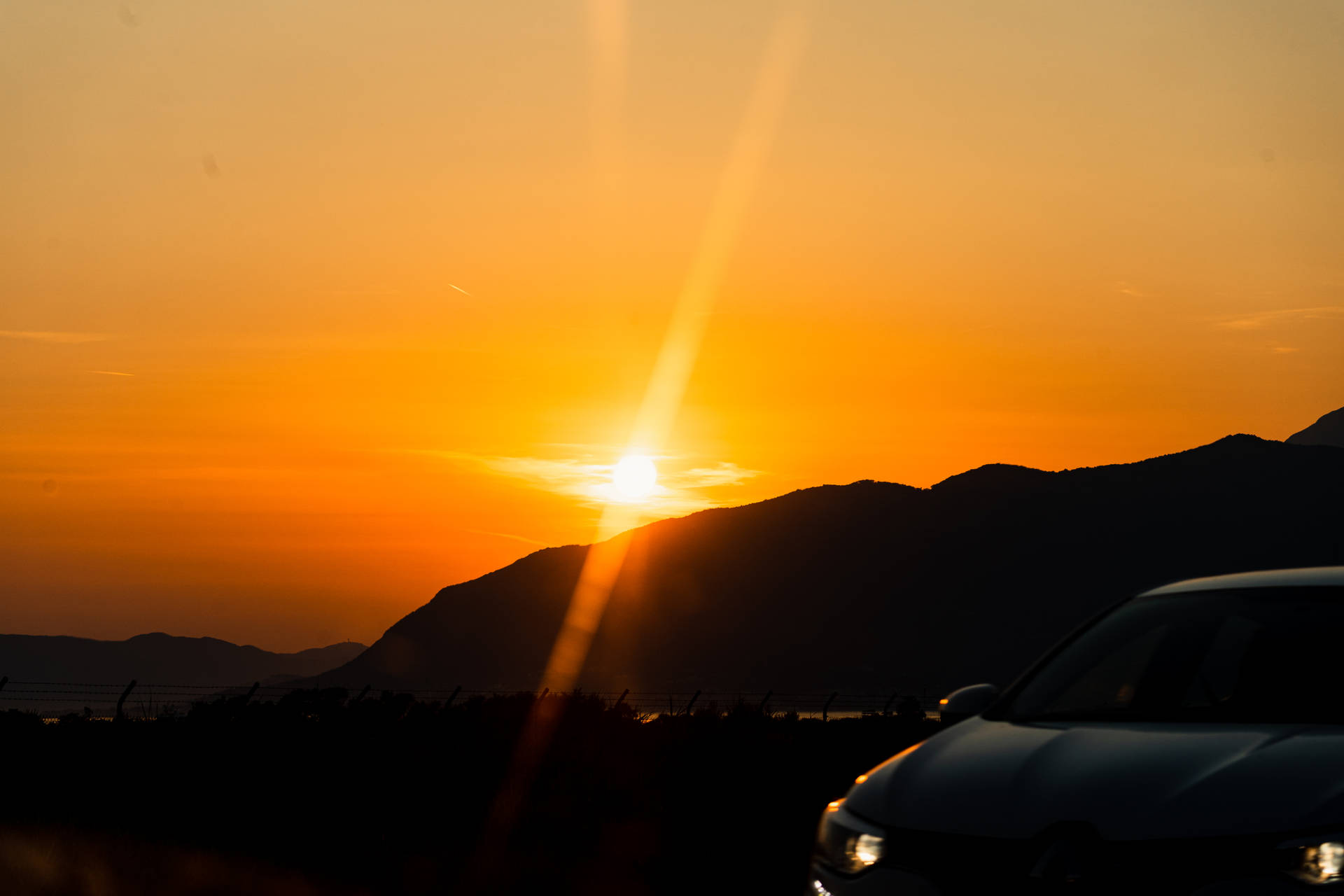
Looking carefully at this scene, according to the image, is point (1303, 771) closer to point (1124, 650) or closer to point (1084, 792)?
point (1084, 792)

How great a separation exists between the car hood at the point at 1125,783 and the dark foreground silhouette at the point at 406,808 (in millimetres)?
4629

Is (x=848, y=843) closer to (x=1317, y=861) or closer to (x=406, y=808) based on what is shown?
(x=1317, y=861)

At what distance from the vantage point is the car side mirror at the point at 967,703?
585 centimetres

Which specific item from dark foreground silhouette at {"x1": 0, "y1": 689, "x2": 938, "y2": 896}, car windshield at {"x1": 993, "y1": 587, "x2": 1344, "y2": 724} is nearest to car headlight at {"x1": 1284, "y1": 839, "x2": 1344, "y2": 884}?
car windshield at {"x1": 993, "y1": 587, "x2": 1344, "y2": 724}

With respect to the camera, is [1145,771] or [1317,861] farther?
[1145,771]

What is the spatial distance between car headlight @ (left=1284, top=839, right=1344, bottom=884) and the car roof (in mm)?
1783

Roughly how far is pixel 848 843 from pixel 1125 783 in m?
0.94

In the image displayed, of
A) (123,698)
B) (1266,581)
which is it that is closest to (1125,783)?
(1266,581)

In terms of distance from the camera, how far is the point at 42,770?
634 inches

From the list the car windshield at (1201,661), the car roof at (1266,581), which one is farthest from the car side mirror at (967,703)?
the car roof at (1266,581)

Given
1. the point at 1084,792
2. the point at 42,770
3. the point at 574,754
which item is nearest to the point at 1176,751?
the point at 1084,792

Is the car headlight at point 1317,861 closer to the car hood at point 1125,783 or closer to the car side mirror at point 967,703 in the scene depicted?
the car hood at point 1125,783

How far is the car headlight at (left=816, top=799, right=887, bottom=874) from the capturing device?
469 centimetres

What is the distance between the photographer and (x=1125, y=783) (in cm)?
439
